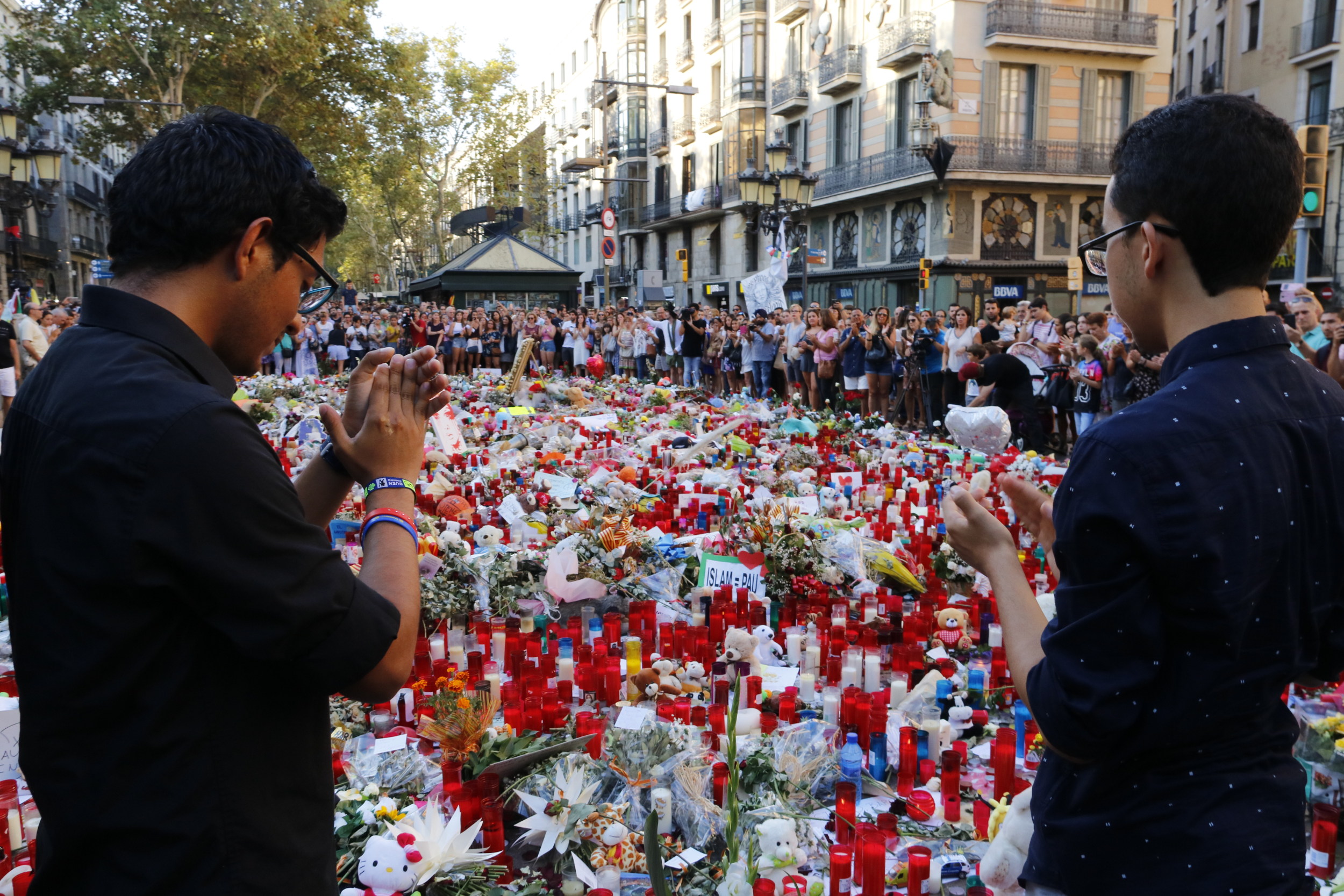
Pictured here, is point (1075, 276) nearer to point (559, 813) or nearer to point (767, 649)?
point (767, 649)

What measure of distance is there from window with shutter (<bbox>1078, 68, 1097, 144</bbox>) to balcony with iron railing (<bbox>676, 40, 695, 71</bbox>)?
18.8 meters

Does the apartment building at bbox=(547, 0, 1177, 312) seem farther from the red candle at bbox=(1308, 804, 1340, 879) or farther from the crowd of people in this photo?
the red candle at bbox=(1308, 804, 1340, 879)

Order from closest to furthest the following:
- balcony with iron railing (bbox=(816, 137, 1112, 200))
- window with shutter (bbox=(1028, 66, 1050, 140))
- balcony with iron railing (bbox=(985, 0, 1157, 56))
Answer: balcony with iron railing (bbox=(985, 0, 1157, 56)) → balcony with iron railing (bbox=(816, 137, 1112, 200)) → window with shutter (bbox=(1028, 66, 1050, 140))

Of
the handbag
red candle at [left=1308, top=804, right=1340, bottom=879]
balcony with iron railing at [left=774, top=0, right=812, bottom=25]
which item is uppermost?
balcony with iron railing at [left=774, top=0, right=812, bottom=25]

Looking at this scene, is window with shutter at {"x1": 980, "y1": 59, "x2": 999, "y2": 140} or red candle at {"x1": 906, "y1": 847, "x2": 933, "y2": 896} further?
window with shutter at {"x1": 980, "y1": 59, "x2": 999, "y2": 140}

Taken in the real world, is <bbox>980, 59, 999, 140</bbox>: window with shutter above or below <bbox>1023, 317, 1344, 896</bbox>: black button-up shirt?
above

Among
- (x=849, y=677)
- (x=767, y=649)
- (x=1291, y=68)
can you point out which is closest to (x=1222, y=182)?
(x=849, y=677)

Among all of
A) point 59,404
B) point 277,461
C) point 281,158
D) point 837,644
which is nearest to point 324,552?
point 277,461

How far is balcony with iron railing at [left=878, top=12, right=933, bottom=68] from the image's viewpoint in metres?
26.2

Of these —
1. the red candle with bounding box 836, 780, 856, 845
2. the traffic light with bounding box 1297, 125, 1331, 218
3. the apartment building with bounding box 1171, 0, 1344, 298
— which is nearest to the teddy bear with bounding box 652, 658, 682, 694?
the red candle with bounding box 836, 780, 856, 845

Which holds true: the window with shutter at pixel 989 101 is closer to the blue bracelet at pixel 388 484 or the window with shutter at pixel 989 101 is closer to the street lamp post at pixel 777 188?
the street lamp post at pixel 777 188

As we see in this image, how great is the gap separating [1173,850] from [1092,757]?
16 cm

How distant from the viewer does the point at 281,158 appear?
1435 mm

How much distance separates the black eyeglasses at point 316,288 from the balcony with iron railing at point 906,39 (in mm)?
26993
